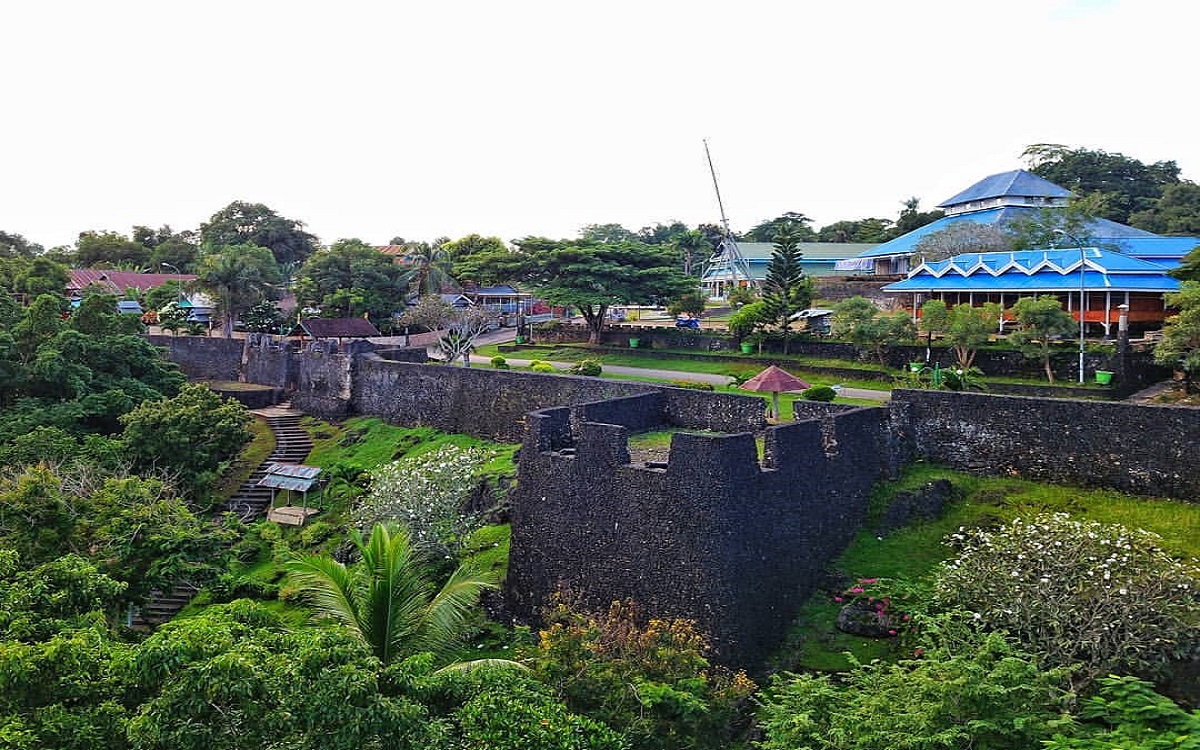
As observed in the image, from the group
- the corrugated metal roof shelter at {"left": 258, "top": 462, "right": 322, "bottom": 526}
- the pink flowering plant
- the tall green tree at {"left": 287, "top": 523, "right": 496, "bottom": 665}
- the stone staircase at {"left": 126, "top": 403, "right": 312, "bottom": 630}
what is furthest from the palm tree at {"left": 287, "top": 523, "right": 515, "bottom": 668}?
the corrugated metal roof shelter at {"left": 258, "top": 462, "right": 322, "bottom": 526}

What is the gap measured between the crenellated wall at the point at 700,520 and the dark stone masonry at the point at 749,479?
2 centimetres

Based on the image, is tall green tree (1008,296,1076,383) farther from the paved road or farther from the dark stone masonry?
the dark stone masonry

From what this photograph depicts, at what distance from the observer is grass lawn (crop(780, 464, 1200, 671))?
13.8 meters

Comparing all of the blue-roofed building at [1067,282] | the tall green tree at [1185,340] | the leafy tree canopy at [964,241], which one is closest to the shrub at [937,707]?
the tall green tree at [1185,340]

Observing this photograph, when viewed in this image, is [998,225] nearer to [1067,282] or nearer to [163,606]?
[1067,282]

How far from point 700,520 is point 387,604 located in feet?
15.7

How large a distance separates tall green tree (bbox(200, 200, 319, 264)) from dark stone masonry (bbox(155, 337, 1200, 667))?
68.7 meters

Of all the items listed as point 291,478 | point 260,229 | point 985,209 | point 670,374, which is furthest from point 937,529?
point 260,229

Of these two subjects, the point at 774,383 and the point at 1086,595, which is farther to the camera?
the point at 774,383

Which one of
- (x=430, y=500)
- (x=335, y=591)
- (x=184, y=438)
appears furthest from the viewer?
(x=184, y=438)

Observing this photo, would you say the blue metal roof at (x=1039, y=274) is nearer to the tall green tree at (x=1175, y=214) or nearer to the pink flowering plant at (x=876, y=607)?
the pink flowering plant at (x=876, y=607)

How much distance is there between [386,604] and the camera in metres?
12.3

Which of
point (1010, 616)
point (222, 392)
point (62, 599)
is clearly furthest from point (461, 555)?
point (222, 392)

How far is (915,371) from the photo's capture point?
2647 centimetres
